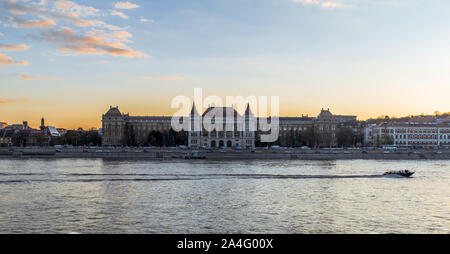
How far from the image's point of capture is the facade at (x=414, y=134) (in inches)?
4402

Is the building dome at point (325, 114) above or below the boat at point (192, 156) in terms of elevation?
above

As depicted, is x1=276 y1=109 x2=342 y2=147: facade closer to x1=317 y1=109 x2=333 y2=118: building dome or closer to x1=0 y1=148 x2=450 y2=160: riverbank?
x1=317 y1=109 x2=333 y2=118: building dome

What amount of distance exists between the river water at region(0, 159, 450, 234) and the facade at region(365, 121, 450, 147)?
7827cm

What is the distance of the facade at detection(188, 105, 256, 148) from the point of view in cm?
10638

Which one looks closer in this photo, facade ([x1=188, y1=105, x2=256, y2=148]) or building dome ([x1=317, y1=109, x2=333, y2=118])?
facade ([x1=188, y1=105, x2=256, y2=148])

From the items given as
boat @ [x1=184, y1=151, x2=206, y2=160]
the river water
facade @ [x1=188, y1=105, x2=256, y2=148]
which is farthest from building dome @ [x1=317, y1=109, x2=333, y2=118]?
the river water

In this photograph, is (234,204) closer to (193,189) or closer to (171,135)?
(193,189)

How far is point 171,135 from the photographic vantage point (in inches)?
4198

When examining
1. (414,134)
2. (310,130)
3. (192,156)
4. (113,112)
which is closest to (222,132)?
(310,130)

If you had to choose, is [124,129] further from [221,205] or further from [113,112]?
[221,205]

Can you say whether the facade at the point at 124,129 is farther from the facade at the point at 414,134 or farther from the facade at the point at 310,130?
the facade at the point at 414,134

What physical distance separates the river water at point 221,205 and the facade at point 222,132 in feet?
223

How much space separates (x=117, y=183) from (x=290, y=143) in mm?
80751

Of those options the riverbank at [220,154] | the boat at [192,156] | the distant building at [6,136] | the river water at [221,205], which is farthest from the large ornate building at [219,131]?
the river water at [221,205]
